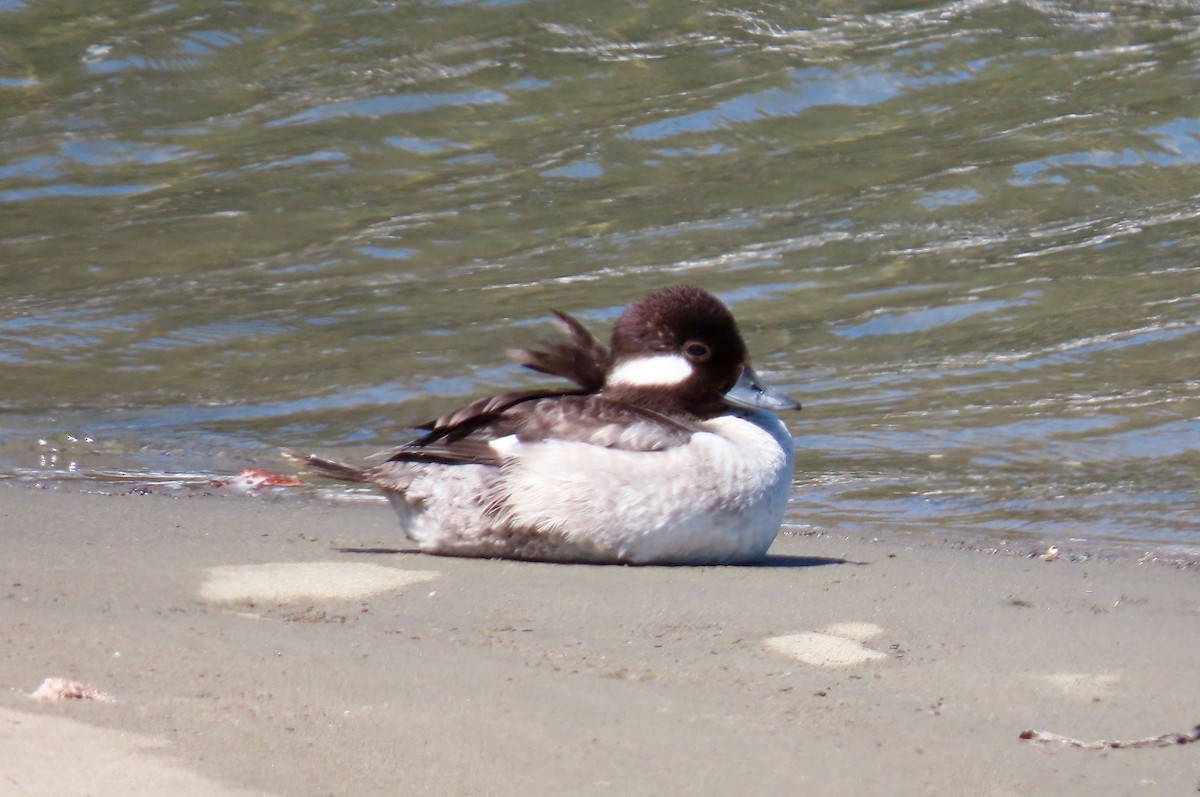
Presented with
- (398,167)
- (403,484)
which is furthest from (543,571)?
(398,167)

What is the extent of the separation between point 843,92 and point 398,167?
3536 millimetres

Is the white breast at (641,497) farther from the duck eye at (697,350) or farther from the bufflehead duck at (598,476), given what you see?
the duck eye at (697,350)

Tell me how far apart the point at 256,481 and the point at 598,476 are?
231 centimetres

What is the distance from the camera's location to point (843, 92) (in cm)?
1411

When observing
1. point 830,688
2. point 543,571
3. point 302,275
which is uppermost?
point 830,688

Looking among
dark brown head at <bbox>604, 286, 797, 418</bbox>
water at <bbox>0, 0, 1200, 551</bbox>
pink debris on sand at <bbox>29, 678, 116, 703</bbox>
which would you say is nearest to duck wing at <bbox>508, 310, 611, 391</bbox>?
dark brown head at <bbox>604, 286, 797, 418</bbox>

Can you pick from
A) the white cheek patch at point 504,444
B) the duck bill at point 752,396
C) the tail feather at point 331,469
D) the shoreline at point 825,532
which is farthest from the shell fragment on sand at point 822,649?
the shoreline at point 825,532

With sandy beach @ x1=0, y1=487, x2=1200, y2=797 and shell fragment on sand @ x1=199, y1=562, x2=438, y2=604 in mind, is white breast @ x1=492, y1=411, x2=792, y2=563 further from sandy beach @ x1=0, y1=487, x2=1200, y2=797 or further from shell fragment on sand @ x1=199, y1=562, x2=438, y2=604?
shell fragment on sand @ x1=199, y1=562, x2=438, y2=604

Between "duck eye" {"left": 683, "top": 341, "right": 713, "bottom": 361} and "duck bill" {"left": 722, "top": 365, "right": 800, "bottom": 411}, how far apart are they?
154mm

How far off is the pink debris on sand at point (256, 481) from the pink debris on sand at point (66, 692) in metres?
3.83

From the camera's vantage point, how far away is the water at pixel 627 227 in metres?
8.10

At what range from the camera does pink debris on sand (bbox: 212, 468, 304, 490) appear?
23.6ft

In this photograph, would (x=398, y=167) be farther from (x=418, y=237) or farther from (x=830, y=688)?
(x=830, y=688)

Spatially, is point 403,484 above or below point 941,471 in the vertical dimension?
above
